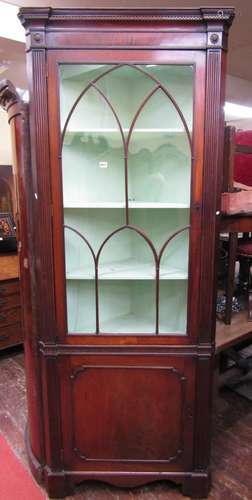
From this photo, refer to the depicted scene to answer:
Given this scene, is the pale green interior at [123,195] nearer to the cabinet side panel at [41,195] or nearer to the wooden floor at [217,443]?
the cabinet side panel at [41,195]

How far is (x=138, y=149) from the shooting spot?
1.46 m

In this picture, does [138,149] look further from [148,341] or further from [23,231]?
[148,341]

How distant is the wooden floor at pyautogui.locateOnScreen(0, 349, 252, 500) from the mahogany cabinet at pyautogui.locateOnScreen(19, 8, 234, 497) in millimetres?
84

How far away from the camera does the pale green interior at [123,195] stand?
136 centimetres

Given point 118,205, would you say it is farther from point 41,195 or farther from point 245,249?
point 245,249

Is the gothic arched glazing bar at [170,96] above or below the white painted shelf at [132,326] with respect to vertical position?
above

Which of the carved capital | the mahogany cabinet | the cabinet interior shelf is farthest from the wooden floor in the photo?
the carved capital

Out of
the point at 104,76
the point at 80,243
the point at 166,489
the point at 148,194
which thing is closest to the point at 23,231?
the point at 80,243

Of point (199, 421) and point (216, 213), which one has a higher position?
point (216, 213)

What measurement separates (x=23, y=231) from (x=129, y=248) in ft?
1.63

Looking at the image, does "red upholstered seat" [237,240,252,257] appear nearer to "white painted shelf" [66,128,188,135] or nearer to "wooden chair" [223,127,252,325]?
"wooden chair" [223,127,252,325]

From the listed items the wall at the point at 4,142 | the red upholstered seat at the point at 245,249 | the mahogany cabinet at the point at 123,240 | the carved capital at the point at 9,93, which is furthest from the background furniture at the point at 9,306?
the red upholstered seat at the point at 245,249

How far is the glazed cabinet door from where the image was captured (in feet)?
4.33

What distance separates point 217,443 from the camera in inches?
76.0
